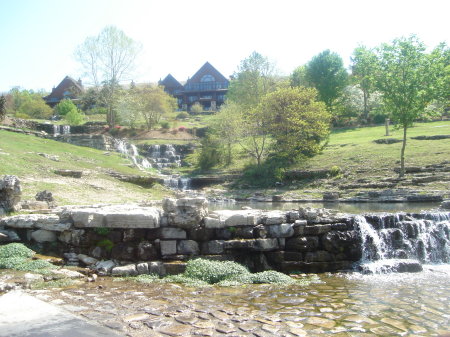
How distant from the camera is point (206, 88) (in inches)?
3329

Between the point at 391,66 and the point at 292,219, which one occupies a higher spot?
the point at 391,66

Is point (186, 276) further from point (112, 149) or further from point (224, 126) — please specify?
point (112, 149)

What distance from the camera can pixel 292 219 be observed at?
1023 cm

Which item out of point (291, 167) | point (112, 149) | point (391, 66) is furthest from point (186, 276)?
point (112, 149)

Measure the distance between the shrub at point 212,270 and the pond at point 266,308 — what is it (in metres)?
0.61

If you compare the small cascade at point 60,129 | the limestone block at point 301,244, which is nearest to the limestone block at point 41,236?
the limestone block at point 301,244

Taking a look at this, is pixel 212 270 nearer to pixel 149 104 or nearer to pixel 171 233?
pixel 171 233

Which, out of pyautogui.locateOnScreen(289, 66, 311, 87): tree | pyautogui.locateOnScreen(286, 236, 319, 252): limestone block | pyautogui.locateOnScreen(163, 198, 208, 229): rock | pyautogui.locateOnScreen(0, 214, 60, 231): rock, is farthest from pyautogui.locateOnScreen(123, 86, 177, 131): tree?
pyautogui.locateOnScreen(286, 236, 319, 252): limestone block

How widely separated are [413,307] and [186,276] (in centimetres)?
436

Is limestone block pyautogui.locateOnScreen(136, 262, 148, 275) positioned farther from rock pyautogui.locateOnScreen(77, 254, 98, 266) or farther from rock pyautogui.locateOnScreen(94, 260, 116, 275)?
rock pyautogui.locateOnScreen(77, 254, 98, 266)

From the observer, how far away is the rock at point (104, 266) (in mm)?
8477

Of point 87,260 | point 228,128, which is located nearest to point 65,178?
point 87,260

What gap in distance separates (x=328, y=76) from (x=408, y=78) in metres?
28.7

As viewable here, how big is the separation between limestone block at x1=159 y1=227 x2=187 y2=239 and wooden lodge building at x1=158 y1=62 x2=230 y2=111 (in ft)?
244
